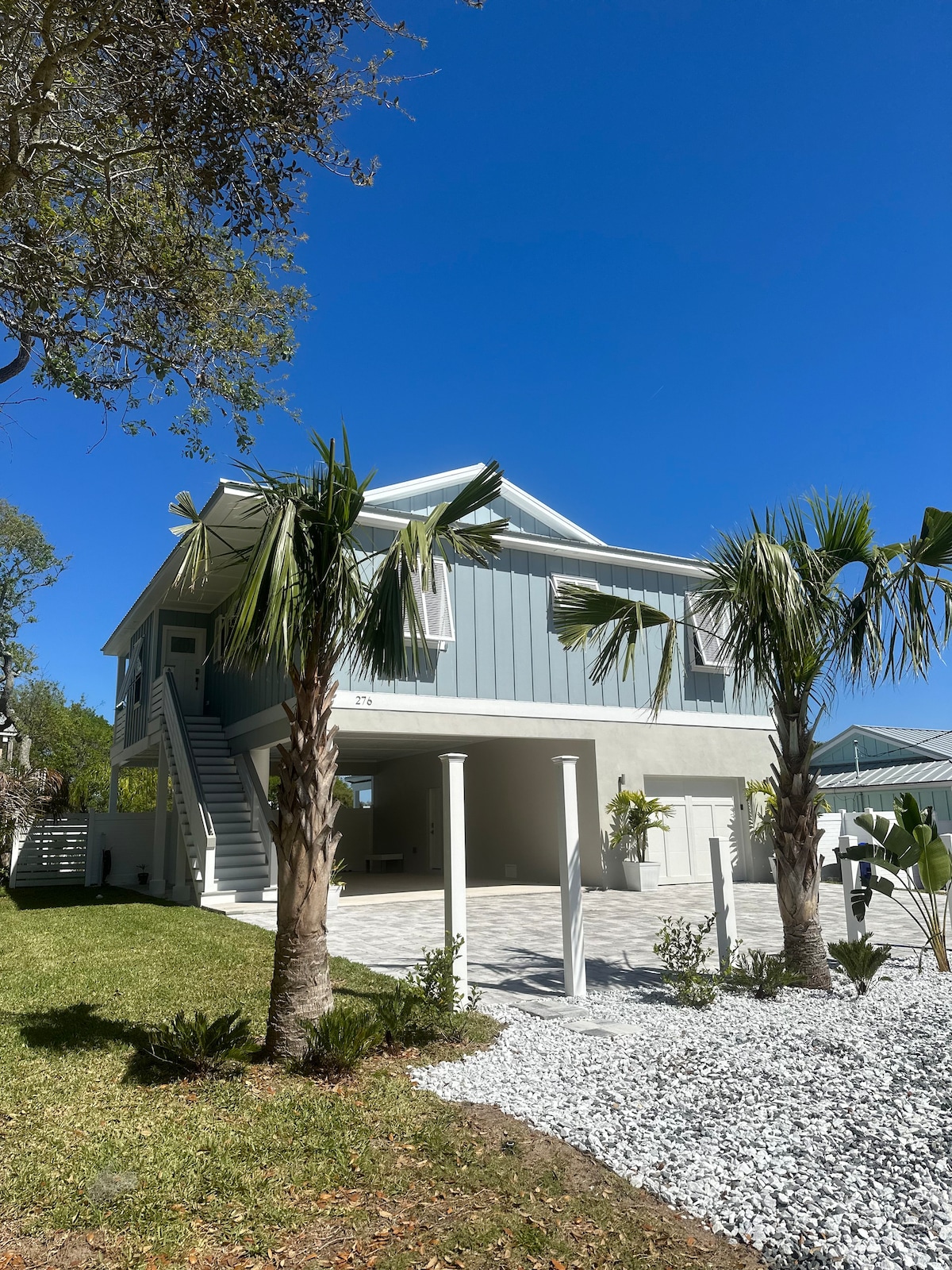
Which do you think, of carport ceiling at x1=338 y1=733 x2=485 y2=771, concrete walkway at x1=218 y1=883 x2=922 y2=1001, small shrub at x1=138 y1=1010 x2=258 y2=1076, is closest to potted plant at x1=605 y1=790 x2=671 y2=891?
concrete walkway at x1=218 y1=883 x2=922 y2=1001

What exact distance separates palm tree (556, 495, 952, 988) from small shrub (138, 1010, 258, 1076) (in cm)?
426

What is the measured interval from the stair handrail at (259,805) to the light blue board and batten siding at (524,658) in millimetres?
1195

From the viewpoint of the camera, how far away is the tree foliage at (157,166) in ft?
17.8

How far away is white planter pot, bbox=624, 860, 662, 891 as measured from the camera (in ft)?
50.1

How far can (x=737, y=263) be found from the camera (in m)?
14.3

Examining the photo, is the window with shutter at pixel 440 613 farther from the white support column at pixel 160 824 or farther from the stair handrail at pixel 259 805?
the white support column at pixel 160 824

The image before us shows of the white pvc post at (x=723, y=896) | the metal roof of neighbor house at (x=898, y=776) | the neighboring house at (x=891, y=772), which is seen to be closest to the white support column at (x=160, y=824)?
the white pvc post at (x=723, y=896)

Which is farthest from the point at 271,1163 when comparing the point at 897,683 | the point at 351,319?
the point at 351,319

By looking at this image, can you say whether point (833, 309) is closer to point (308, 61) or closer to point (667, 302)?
point (667, 302)

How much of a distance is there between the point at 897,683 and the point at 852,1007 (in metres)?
2.94

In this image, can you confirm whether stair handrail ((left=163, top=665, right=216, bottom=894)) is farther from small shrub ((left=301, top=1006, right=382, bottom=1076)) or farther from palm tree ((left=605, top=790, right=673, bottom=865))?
small shrub ((left=301, top=1006, right=382, bottom=1076))

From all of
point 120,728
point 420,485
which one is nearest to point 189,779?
point 420,485

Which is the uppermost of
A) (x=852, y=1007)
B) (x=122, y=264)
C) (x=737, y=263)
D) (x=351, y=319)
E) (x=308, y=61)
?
(x=737, y=263)

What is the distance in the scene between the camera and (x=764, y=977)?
→ 677 centimetres
